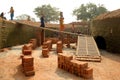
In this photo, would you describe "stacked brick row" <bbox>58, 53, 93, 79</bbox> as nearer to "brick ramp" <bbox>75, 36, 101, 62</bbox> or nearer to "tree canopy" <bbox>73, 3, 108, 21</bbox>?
"brick ramp" <bbox>75, 36, 101, 62</bbox>

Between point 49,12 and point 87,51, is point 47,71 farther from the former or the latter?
point 49,12

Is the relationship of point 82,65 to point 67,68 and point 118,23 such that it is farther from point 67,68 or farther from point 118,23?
point 118,23

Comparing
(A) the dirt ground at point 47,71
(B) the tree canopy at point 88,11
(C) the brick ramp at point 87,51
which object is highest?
(B) the tree canopy at point 88,11

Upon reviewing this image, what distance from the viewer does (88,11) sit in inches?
1591

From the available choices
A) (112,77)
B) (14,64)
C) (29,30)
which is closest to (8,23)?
(29,30)

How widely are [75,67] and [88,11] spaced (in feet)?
114

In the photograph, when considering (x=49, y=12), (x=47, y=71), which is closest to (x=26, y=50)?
(x=47, y=71)

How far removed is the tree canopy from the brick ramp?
92.5 feet

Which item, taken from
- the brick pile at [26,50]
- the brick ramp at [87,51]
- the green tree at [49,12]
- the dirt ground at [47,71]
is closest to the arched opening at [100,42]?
the brick ramp at [87,51]

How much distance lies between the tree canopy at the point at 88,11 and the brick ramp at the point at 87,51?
2821cm

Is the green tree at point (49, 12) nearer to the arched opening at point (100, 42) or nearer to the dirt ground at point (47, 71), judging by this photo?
the arched opening at point (100, 42)

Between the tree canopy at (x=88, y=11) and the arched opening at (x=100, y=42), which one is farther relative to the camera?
the tree canopy at (x=88, y=11)

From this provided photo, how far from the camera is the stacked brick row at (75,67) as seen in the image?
6578 millimetres

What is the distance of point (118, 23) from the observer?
40.6 ft
